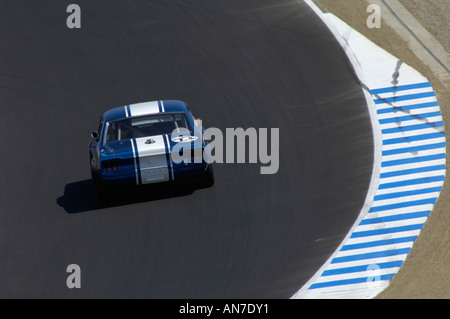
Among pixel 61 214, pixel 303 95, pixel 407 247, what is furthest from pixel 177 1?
pixel 407 247

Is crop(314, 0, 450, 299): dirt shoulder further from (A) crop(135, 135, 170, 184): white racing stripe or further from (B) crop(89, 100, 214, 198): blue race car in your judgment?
(A) crop(135, 135, 170, 184): white racing stripe

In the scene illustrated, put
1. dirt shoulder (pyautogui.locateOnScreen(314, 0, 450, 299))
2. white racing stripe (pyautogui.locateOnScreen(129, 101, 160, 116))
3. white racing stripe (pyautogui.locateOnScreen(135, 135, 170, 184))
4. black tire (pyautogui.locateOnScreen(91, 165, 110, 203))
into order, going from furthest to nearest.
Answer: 1. white racing stripe (pyautogui.locateOnScreen(129, 101, 160, 116))
2. black tire (pyautogui.locateOnScreen(91, 165, 110, 203))
3. white racing stripe (pyautogui.locateOnScreen(135, 135, 170, 184))
4. dirt shoulder (pyautogui.locateOnScreen(314, 0, 450, 299))

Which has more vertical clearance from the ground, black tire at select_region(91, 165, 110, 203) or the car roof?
the car roof

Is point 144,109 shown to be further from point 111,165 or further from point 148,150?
point 111,165

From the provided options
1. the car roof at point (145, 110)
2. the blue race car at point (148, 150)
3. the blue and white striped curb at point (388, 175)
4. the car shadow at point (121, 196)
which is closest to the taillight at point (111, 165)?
the blue race car at point (148, 150)

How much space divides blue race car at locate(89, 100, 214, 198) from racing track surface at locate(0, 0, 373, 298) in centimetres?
54

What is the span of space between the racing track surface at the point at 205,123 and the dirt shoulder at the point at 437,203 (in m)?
1.11

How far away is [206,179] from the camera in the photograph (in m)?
14.4

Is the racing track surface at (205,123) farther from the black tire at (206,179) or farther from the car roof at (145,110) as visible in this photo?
the car roof at (145,110)

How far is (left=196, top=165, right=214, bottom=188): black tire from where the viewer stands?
46.8ft

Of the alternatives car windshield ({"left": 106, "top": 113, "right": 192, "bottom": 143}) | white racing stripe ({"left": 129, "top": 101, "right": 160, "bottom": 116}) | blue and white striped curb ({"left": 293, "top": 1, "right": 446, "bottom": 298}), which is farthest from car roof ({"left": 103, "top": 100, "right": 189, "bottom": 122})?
blue and white striped curb ({"left": 293, "top": 1, "right": 446, "bottom": 298})

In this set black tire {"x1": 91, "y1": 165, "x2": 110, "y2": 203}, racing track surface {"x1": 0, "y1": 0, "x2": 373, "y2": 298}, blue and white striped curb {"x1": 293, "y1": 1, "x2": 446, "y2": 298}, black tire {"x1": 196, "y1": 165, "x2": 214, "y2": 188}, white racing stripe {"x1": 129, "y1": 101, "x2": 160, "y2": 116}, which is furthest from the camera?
white racing stripe {"x1": 129, "y1": 101, "x2": 160, "y2": 116}

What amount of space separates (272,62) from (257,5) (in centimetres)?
289

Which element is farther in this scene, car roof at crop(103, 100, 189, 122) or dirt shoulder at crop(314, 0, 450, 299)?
car roof at crop(103, 100, 189, 122)
